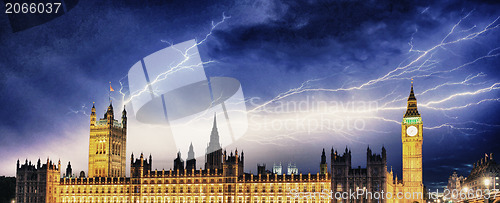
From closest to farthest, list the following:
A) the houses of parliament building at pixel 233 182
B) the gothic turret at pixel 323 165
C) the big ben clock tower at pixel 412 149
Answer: the houses of parliament building at pixel 233 182, the gothic turret at pixel 323 165, the big ben clock tower at pixel 412 149

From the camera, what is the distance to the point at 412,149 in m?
177

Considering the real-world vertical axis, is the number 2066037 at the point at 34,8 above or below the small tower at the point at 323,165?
above

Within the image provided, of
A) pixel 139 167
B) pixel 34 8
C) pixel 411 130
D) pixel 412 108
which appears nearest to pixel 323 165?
pixel 411 130

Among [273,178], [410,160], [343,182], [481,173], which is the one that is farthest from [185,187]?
[481,173]

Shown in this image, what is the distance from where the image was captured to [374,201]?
151 meters

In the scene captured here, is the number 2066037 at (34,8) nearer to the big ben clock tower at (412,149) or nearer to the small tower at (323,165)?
the small tower at (323,165)

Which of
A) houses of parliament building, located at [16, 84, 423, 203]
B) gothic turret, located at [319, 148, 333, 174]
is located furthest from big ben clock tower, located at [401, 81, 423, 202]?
gothic turret, located at [319, 148, 333, 174]

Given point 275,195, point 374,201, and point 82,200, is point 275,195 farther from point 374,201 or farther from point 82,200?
point 82,200

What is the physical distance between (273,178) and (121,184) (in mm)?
50098

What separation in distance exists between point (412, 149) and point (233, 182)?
185 feet

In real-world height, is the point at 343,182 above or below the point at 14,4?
below

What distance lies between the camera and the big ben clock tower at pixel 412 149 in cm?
17438

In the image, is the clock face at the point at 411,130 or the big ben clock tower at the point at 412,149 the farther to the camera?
the clock face at the point at 411,130

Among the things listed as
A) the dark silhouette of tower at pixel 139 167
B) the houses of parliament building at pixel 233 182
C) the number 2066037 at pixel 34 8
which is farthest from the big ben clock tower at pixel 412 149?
the number 2066037 at pixel 34 8
